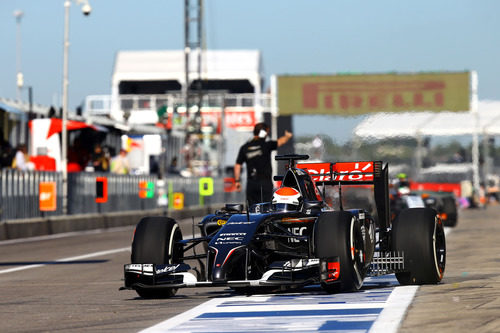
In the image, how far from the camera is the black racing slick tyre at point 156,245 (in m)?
12.4

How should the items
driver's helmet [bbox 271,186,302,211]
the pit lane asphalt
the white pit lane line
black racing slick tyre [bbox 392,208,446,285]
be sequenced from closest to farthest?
the pit lane asphalt
black racing slick tyre [bbox 392,208,446,285]
driver's helmet [bbox 271,186,302,211]
the white pit lane line

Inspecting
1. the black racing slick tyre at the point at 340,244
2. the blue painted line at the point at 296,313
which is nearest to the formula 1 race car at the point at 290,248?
the black racing slick tyre at the point at 340,244

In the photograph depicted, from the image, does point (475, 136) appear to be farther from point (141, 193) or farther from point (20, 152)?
point (20, 152)

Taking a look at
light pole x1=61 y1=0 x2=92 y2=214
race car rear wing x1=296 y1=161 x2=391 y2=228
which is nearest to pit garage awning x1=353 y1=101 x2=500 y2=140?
light pole x1=61 y1=0 x2=92 y2=214

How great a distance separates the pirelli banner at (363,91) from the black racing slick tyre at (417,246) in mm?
59435

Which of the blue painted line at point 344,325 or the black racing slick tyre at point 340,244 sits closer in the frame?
the blue painted line at point 344,325

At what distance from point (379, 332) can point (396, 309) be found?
1.66 meters

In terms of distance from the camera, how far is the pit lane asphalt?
9953 millimetres

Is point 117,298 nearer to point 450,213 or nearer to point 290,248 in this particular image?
point 290,248

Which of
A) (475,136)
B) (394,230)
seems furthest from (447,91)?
(394,230)

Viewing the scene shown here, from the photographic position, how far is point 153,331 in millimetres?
9508

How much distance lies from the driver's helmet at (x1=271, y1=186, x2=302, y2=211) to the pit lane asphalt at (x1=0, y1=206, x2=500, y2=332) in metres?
1.02

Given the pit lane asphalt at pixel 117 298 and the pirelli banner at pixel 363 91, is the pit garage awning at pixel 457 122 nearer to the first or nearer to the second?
the pirelli banner at pixel 363 91

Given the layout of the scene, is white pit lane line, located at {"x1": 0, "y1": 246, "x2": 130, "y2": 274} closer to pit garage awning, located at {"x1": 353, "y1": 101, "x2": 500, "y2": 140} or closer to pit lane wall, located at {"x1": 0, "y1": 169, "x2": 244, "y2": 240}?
pit lane wall, located at {"x1": 0, "y1": 169, "x2": 244, "y2": 240}
